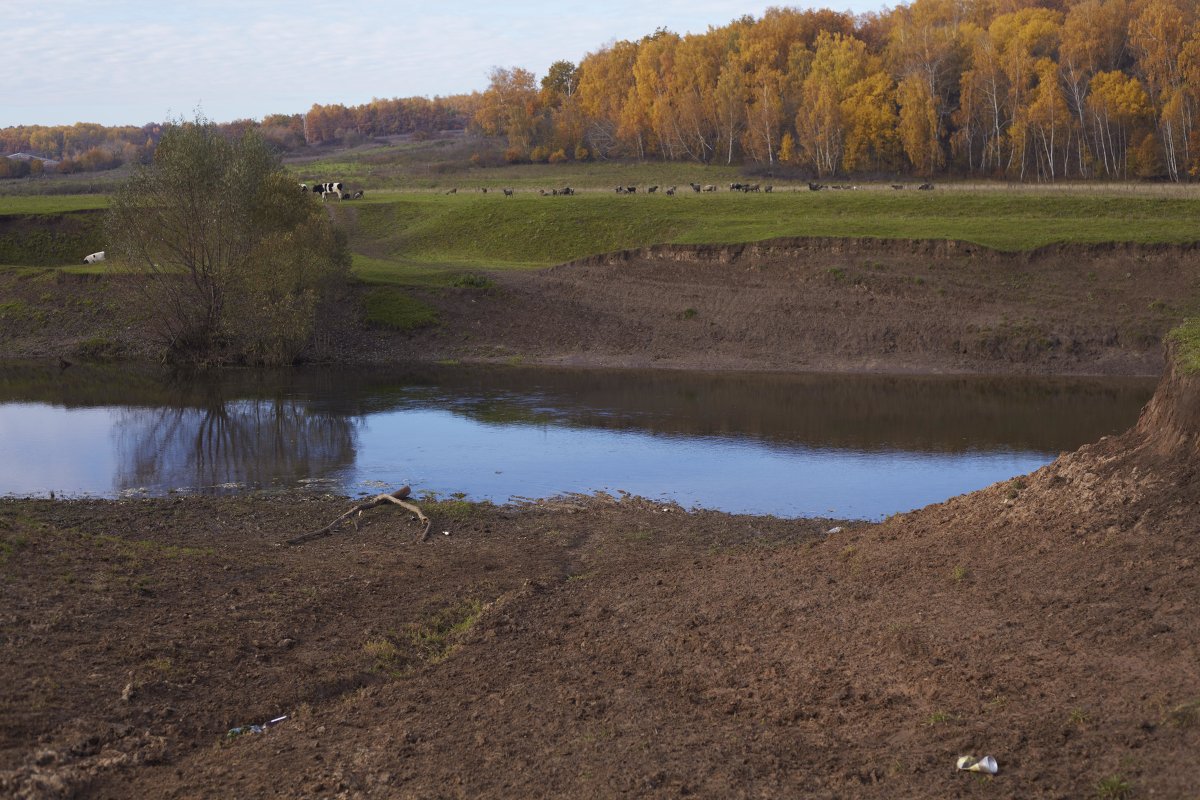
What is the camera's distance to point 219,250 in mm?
40625

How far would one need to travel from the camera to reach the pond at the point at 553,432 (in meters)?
22.0

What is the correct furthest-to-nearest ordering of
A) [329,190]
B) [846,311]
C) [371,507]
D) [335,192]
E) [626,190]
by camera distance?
1. [329,190]
2. [335,192]
3. [626,190]
4. [846,311]
5. [371,507]

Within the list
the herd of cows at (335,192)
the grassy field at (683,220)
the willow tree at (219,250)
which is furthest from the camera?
the herd of cows at (335,192)

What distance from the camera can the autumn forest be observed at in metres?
78.9

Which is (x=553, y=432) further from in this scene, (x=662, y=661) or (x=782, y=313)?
(x=662, y=661)

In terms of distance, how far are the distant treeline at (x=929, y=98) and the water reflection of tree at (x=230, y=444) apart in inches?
2508

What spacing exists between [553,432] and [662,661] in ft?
57.6

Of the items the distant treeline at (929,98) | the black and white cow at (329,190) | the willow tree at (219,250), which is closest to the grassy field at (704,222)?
the black and white cow at (329,190)

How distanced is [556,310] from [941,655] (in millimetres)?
35861

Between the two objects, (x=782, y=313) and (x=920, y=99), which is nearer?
(x=782, y=313)

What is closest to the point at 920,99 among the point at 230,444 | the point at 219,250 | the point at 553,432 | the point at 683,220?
the point at 683,220

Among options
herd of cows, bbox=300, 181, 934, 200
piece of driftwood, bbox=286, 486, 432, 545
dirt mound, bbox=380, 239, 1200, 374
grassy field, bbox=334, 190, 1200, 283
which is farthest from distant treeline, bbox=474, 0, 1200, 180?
piece of driftwood, bbox=286, 486, 432, 545

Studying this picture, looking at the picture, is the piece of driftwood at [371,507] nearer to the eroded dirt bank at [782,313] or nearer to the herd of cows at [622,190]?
the eroded dirt bank at [782,313]

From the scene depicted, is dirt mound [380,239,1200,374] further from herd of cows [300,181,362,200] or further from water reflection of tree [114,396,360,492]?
herd of cows [300,181,362,200]
